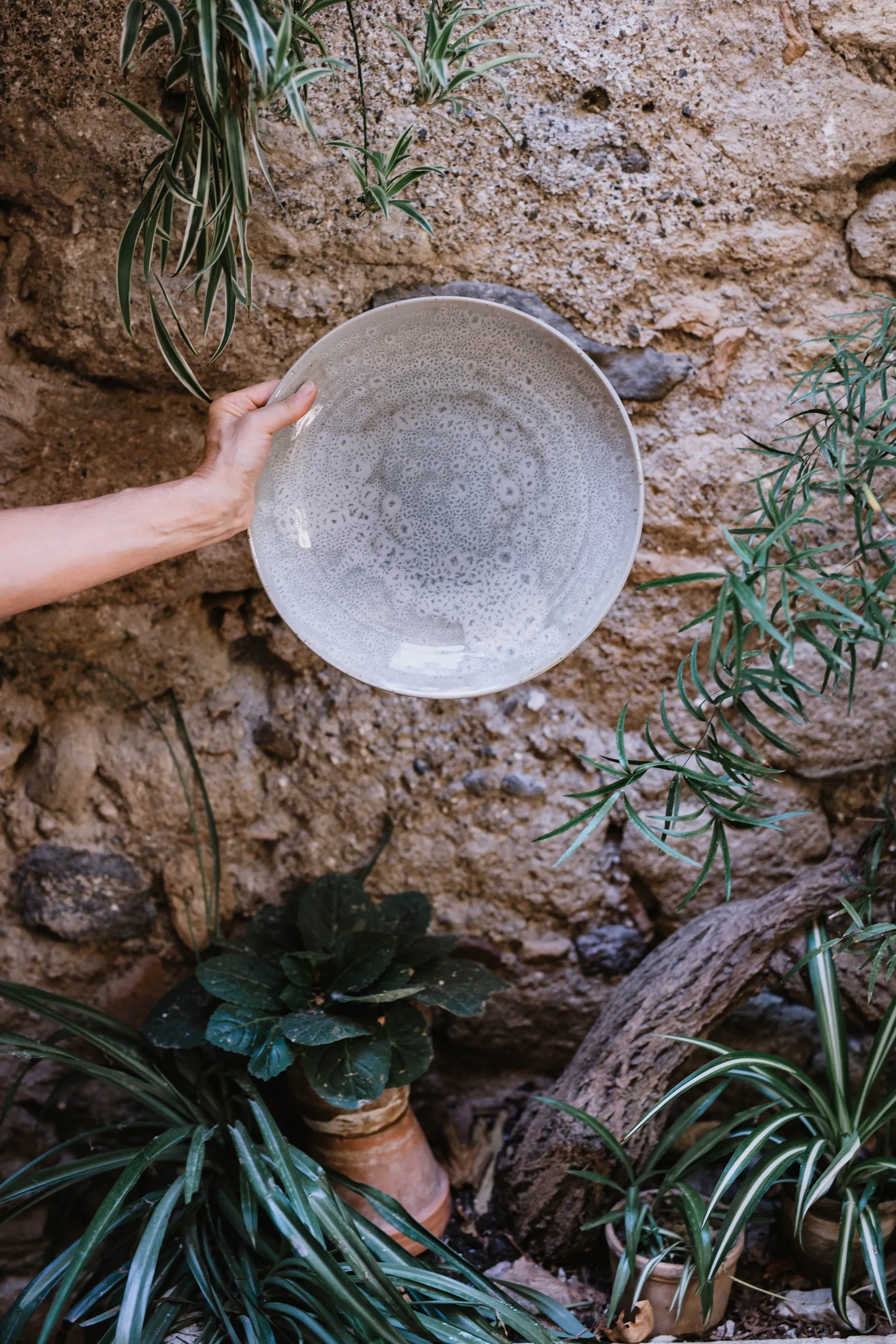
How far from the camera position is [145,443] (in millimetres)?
1680

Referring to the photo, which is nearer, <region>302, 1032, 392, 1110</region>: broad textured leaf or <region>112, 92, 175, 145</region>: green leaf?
<region>112, 92, 175, 145</region>: green leaf

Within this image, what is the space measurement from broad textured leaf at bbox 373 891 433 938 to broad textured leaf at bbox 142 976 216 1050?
0.31 meters

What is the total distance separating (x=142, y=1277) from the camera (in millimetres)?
1281

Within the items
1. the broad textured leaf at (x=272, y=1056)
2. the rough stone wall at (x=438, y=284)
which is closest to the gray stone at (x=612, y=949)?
the rough stone wall at (x=438, y=284)

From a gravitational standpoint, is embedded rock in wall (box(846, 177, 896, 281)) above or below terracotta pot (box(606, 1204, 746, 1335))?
above

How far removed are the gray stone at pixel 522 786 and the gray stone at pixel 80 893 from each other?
26.7 inches

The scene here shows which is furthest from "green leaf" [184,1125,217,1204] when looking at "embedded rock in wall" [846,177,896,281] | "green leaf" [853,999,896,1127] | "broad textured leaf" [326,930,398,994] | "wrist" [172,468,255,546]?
"embedded rock in wall" [846,177,896,281]

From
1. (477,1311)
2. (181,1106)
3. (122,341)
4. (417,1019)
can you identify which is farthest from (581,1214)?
(122,341)

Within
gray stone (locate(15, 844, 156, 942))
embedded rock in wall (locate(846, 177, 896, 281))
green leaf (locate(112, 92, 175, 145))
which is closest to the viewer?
green leaf (locate(112, 92, 175, 145))

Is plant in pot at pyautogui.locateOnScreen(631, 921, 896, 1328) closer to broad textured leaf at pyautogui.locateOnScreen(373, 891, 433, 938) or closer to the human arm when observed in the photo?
broad textured leaf at pyautogui.locateOnScreen(373, 891, 433, 938)

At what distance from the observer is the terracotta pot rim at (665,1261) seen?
1484 millimetres

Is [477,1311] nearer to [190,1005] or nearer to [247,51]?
[190,1005]

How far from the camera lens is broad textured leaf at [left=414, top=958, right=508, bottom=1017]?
1566mm

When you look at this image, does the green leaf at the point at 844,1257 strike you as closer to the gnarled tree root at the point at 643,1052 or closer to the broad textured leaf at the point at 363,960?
the gnarled tree root at the point at 643,1052
